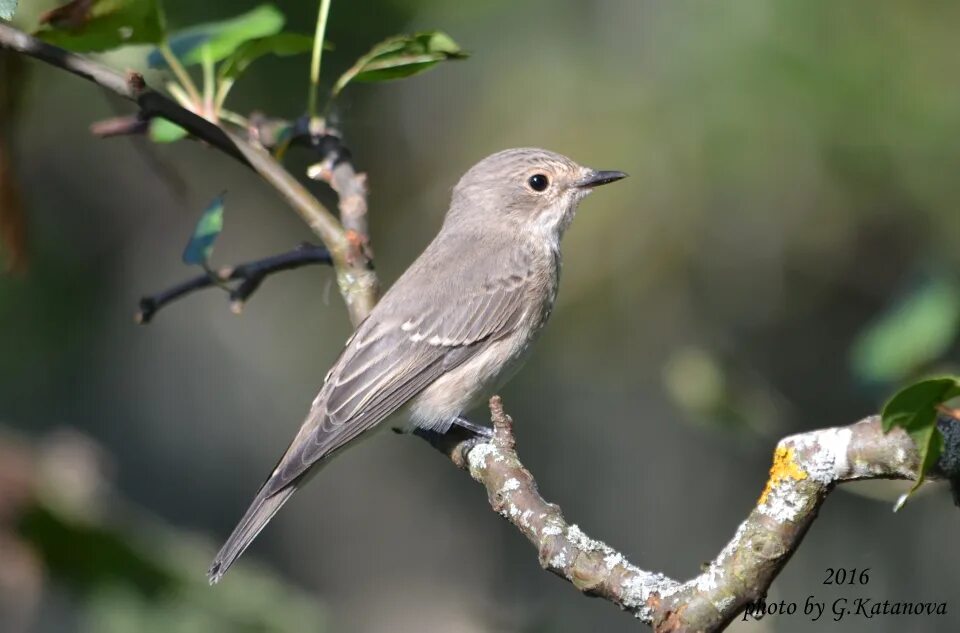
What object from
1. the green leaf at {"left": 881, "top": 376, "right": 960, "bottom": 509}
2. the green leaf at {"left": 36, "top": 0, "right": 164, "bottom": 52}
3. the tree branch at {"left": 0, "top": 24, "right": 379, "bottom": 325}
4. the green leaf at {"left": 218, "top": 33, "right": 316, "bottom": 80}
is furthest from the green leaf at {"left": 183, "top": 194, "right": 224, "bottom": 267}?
the green leaf at {"left": 881, "top": 376, "right": 960, "bottom": 509}

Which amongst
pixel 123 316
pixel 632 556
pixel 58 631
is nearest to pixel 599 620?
pixel 632 556

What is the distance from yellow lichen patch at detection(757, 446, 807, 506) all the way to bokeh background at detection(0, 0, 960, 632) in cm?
106

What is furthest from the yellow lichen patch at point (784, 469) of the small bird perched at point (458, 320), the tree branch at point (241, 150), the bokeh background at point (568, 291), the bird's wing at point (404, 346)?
the bird's wing at point (404, 346)

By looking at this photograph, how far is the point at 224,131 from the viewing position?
116 inches

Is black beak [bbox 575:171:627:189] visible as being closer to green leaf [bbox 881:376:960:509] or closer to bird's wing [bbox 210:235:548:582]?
bird's wing [bbox 210:235:548:582]

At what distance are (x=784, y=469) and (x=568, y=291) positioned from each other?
4.59m

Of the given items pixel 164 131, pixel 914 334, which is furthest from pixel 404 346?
pixel 914 334

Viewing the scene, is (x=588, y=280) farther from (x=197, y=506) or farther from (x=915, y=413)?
(x=915, y=413)

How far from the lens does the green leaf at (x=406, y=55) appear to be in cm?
302

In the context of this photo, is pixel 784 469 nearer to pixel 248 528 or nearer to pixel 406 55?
pixel 406 55

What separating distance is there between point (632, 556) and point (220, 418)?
3.25 m

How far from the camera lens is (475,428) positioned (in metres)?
3.88

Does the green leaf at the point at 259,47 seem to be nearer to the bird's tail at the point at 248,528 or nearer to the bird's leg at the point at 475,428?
the bird's leg at the point at 475,428

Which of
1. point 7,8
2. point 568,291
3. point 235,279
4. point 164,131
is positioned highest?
Result: point 7,8
